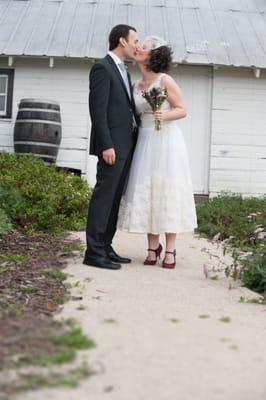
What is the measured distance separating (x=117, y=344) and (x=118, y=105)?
8.08ft

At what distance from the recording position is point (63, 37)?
10.9 meters

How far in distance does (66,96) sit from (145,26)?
6.00 feet

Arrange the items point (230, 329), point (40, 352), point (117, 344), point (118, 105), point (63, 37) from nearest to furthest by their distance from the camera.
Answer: point (40, 352) < point (117, 344) < point (230, 329) < point (118, 105) < point (63, 37)

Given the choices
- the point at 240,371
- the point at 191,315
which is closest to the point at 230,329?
the point at 191,315

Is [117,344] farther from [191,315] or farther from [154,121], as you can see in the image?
[154,121]

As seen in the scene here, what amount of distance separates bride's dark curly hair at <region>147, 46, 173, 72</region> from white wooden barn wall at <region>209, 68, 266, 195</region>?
5836mm

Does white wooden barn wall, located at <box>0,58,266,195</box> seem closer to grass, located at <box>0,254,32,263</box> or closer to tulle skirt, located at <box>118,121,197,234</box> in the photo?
grass, located at <box>0,254,32,263</box>

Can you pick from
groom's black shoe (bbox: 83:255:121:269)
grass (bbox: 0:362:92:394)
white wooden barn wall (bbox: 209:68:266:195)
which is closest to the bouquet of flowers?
groom's black shoe (bbox: 83:255:121:269)

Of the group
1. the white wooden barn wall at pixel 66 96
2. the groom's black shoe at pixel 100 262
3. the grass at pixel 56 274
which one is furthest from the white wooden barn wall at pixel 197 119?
the grass at pixel 56 274

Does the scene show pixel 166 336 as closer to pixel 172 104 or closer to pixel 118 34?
pixel 172 104

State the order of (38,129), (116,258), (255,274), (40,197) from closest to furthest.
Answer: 1. (255,274)
2. (116,258)
3. (40,197)
4. (38,129)

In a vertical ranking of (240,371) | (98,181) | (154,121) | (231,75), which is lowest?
(240,371)

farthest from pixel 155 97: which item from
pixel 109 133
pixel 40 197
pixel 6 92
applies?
pixel 6 92

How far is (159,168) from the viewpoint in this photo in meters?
5.45
